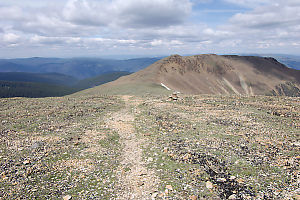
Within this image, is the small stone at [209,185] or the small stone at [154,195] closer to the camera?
the small stone at [154,195]

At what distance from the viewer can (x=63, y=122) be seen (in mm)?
23016

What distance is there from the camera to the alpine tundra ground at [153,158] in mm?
9969

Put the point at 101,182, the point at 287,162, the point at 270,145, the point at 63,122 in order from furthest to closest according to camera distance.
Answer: the point at 63,122 < the point at 270,145 < the point at 287,162 < the point at 101,182

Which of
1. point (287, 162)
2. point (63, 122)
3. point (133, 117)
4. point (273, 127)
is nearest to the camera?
point (287, 162)

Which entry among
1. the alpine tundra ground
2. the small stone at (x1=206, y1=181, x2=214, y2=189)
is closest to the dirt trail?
the alpine tundra ground

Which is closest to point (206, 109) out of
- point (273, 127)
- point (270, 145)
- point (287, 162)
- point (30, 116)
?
point (273, 127)

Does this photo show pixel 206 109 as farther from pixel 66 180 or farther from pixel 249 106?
pixel 66 180

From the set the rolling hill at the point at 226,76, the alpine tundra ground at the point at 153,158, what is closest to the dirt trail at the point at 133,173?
the alpine tundra ground at the point at 153,158

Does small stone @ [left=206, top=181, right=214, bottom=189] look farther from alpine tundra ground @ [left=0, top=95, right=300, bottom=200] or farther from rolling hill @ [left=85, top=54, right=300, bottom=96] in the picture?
rolling hill @ [left=85, top=54, right=300, bottom=96]

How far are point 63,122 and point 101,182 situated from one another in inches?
586

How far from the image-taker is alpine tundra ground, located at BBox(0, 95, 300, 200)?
9969 millimetres

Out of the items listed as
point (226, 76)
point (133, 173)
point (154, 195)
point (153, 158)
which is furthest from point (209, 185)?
point (226, 76)

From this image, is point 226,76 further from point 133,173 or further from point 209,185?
point 133,173

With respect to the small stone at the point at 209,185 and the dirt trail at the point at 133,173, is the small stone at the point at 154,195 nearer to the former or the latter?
the dirt trail at the point at 133,173
